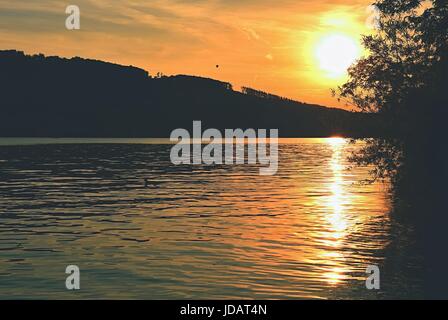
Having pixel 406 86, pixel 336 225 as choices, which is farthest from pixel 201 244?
pixel 406 86

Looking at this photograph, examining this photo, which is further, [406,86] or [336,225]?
[406,86]

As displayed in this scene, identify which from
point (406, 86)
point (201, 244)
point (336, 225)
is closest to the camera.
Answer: point (201, 244)

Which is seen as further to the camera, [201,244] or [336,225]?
[336,225]

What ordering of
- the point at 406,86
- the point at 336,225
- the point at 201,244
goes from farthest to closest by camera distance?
the point at 406,86 < the point at 336,225 < the point at 201,244

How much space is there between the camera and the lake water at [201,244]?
2531 centimetres

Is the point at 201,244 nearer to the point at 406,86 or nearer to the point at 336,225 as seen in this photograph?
the point at 336,225

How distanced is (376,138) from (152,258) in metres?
32.8

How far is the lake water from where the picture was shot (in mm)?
25312

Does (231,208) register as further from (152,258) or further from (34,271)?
(34,271)

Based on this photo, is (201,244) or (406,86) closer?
(201,244)

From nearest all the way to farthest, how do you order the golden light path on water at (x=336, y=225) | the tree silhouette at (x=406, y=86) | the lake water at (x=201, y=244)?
1. the lake water at (x=201, y=244)
2. the golden light path on water at (x=336, y=225)
3. the tree silhouette at (x=406, y=86)

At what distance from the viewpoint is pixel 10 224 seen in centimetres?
4219

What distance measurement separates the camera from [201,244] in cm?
3522

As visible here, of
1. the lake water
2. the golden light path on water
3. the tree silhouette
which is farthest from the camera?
the tree silhouette
